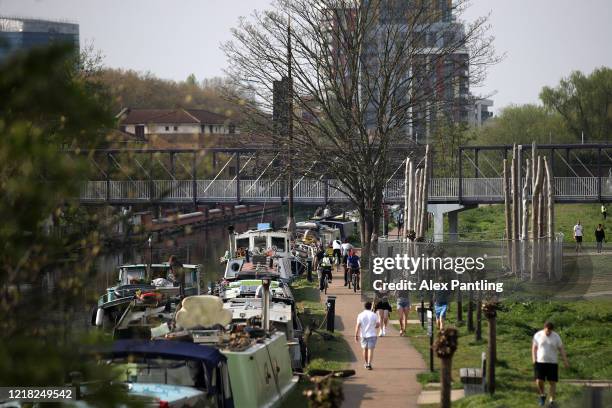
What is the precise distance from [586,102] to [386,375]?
252ft

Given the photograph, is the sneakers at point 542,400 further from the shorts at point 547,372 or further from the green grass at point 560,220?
the green grass at point 560,220

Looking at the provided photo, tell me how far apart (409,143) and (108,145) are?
1530 inches

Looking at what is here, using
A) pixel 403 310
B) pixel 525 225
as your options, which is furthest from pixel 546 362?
pixel 525 225

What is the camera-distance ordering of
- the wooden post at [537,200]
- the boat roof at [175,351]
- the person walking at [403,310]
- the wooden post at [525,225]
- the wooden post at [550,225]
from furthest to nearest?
1. the wooden post at [537,200]
2. the wooden post at [550,225]
3. the wooden post at [525,225]
4. the person walking at [403,310]
5. the boat roof at [175,351]

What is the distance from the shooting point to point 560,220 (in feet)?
250

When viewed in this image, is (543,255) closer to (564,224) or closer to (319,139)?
(319,139)

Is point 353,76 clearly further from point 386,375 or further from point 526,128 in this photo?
point 526,128

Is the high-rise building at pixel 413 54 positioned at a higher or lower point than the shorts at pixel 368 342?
higher

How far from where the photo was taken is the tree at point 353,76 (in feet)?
141

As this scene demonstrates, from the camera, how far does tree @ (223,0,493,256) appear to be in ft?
141

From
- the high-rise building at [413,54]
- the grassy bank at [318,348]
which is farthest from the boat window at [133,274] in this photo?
the high-rise building at [413,54]

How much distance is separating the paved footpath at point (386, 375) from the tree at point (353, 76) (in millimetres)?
13370

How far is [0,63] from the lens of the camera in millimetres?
7102

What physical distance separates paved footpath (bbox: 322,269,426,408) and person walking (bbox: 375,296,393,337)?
17 cm
